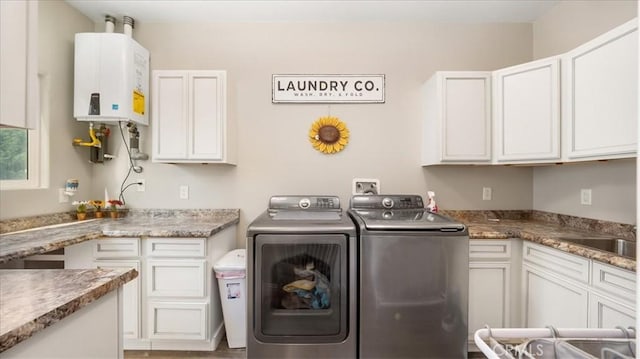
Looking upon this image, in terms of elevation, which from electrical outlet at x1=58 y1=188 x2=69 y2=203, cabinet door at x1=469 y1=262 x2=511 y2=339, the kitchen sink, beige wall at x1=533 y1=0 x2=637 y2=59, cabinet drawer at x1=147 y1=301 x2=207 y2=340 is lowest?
cabinet drawer at x1=147 y1=301 x2=207 y2=340

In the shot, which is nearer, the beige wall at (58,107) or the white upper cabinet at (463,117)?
the beige wall at (58,107)

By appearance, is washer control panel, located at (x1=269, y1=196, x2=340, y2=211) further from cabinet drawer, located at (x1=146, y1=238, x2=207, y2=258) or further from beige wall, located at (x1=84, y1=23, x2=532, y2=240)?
cabinet drawer, located at (x1=146, y1=238, x2=207, y2=258)

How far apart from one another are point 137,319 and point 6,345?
1.73m

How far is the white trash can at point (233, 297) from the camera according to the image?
2092 mm

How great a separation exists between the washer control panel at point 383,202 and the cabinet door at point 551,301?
0.90 m

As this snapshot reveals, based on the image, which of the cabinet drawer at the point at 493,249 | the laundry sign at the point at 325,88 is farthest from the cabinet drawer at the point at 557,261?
the laundry sign at the point at 325,88

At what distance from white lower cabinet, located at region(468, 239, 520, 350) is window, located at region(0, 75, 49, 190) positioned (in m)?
3.19

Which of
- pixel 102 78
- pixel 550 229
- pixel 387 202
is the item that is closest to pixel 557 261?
pixel 550 229

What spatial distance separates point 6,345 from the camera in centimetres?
58

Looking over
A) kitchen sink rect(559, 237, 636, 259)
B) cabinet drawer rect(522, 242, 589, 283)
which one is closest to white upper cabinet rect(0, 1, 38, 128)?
cabinet drawer rect(522, 242, 589, 283)

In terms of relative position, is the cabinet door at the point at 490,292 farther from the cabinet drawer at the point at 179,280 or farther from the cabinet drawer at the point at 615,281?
the cabinet drawer at the point at 179,280

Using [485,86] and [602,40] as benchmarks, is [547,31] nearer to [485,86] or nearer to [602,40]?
[485,86]

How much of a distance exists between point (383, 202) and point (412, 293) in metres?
0.83

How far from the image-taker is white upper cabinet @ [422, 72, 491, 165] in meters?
2.34
